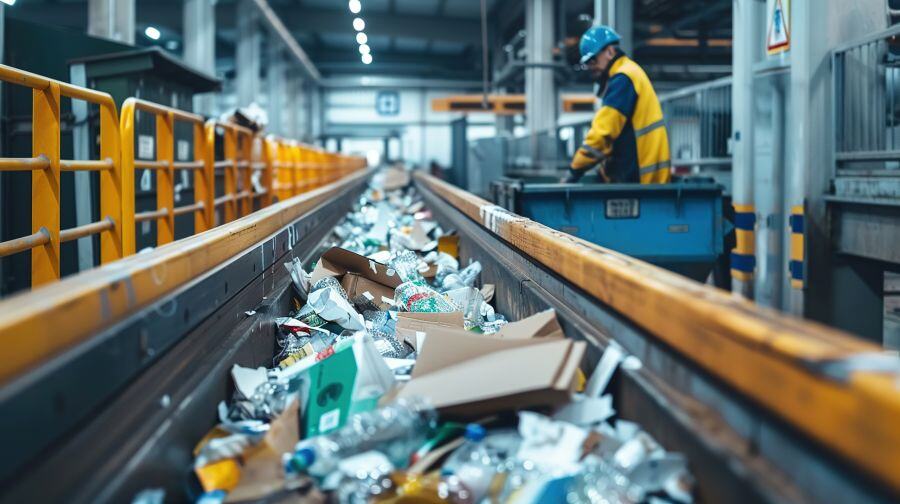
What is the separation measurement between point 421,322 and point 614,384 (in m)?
1.24

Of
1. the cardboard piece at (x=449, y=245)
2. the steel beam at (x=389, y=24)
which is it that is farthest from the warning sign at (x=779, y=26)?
the steel beam at (x=389, y=24)

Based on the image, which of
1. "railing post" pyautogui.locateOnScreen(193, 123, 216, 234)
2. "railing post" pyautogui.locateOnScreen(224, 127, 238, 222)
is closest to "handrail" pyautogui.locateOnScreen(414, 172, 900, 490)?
"railing post" pyautogui.locateOnScreen(193, 123, 216, 234)

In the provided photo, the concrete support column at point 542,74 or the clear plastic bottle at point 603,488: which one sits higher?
the concrete support column at point 542,74

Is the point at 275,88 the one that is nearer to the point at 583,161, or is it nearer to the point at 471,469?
the point at 583,161

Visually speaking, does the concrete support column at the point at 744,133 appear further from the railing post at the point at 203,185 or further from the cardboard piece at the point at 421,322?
the railing post at the point at 203,185

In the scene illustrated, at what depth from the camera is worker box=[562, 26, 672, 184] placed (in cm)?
603

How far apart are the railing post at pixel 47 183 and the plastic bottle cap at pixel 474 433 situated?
251 centimetres

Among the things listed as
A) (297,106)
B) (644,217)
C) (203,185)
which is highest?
(297,106)

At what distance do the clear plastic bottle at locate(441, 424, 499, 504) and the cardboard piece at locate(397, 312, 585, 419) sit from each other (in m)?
0.10

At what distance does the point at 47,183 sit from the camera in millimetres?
3748

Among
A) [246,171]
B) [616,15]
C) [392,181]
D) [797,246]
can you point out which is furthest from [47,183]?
[392,181]

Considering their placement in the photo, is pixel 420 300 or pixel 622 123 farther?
pixel 622 123

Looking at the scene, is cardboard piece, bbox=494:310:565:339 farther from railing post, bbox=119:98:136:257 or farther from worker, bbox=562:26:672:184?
worker, bbox=562:26:672:184

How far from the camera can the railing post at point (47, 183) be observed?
12.2 ft
